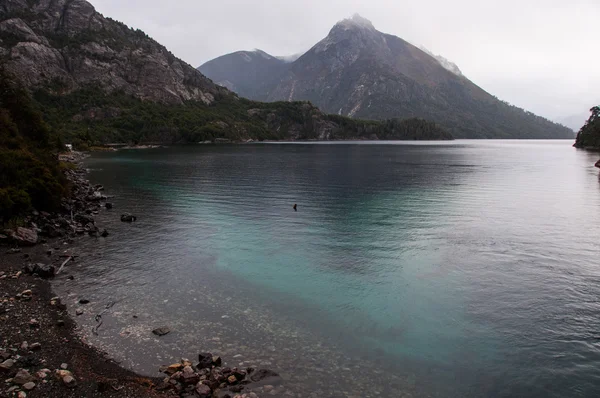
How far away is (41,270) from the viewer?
2586 centimetres

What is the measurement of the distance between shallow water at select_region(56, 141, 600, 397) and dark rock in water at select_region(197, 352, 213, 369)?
3.68 ft

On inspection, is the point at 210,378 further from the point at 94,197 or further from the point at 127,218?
the point at 94,197

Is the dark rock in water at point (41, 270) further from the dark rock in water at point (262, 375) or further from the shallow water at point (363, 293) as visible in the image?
the dark rock in water at point (262, 375)

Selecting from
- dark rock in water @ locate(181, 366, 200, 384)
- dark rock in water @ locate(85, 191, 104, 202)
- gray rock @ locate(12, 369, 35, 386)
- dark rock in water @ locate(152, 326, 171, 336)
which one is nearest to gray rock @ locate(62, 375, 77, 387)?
gray rock @ locate(12, 369, 35, 386)

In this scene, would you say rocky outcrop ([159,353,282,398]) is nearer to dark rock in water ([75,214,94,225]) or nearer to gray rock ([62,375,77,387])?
gray rock ([62,375,77,387])

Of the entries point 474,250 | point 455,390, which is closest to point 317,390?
point 455,390

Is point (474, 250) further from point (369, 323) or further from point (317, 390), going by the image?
point (317, 390)

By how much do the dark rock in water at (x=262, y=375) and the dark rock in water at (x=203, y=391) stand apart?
74.5 inches

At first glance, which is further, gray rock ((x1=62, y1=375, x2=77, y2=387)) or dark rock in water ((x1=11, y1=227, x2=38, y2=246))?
dark rock in water ((x1=11, y1=227, x2=38, y2=246))

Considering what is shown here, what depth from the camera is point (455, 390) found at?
15641mm

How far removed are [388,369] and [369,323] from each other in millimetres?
4552

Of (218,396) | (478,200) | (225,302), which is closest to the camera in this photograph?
(218,396)

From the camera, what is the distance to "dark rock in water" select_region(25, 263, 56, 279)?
1015 inches

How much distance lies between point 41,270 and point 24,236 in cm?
906
